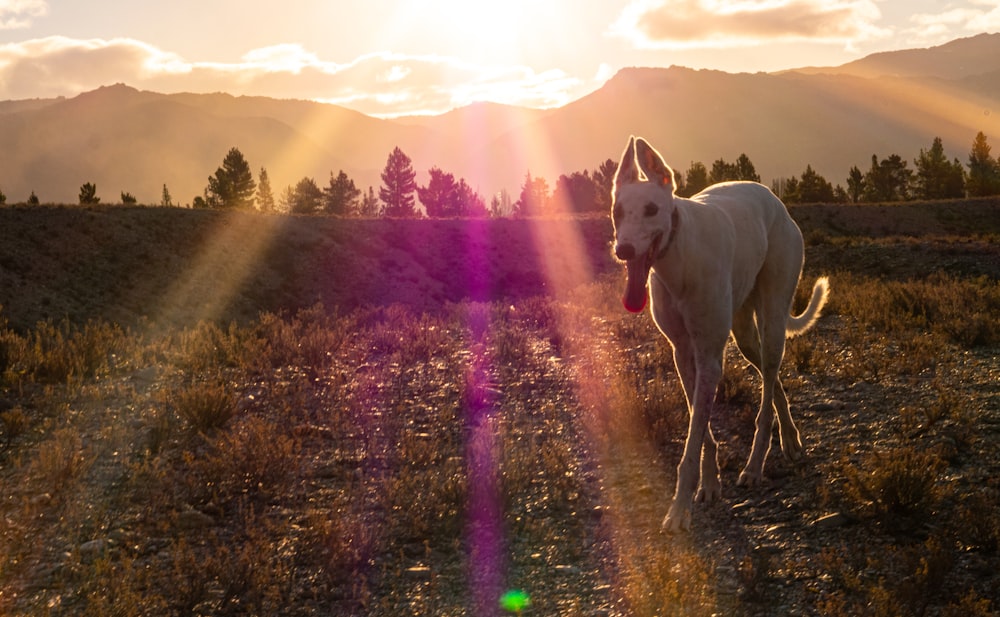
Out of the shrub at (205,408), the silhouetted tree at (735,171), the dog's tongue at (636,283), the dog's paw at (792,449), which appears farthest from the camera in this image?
the silhouetted tree at (735,171)

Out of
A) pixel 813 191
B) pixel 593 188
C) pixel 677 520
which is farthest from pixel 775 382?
pixel 593 188

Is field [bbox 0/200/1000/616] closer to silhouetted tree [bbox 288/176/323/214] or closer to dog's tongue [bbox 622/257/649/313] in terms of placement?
dog's tongue [bbox 622/257/649/313]

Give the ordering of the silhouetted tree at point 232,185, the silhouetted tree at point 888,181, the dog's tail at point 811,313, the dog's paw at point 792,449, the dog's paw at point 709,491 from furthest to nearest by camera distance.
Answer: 1. the silhouetted tree at point 888,181
2. the silhouetted tree at point 232,185
3. the dog's tail at point 811,313
4. the dog's paw at point 792,449
5. the dog's paw at point 709,491

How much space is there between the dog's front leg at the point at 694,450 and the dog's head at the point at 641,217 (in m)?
0.77

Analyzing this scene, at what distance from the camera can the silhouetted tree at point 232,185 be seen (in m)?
69.7

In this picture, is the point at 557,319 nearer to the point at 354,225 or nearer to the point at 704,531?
the point at 704,531

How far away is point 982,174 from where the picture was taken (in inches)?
2955

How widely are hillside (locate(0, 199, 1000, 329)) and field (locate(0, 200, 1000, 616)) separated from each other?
11.3 m

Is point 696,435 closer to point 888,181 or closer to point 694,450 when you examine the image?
point 694,450

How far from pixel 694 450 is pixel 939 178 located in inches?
3217

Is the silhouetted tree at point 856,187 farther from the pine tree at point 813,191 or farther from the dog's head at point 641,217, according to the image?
the dog's head at point 641,217

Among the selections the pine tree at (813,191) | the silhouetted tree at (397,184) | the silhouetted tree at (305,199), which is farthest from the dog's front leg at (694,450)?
the silhouetted tree at (397,184)

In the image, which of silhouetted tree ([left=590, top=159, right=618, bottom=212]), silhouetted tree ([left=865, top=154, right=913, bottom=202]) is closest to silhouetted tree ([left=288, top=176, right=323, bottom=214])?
silhouetted tree ([left=590, top=159, right=618, bottom=212])

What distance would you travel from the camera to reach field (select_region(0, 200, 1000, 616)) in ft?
13.7
